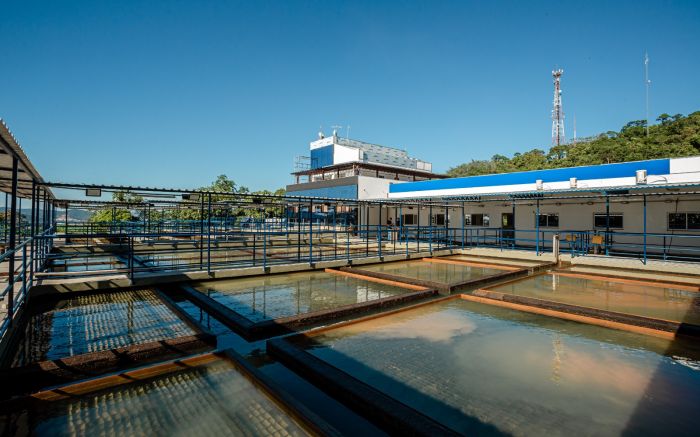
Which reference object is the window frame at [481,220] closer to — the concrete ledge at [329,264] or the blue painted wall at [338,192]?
the blue painted wall at [338,192]

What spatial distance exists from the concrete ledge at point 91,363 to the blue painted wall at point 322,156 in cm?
5183

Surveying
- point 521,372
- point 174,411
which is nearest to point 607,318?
point 521,372

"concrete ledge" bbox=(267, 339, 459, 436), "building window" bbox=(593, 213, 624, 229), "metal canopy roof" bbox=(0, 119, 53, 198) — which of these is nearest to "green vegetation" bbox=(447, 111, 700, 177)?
"building window" bbox=(593, 213, 624, 229)

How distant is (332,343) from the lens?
5.87m

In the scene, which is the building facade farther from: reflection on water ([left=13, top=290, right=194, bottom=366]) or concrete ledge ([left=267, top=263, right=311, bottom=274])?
reflection on water ([left=13, top=290, right=194, bottom=366])

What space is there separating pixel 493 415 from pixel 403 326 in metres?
3.01

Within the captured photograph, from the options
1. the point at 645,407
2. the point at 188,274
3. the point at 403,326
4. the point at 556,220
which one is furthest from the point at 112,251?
the point at 556,220

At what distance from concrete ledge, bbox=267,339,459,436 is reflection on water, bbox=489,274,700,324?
679cm

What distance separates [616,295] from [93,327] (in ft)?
39.0

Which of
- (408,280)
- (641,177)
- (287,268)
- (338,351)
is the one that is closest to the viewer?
(338,351)

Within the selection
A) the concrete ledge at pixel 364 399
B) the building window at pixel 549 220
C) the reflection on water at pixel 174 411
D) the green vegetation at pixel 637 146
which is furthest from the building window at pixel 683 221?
the green vegetation at pixel 637 146

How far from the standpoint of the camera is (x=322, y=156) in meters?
57.8

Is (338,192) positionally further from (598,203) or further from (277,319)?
(277,319)

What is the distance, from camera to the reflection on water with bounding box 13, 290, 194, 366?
17.4ft
